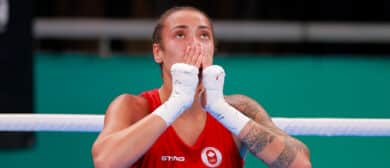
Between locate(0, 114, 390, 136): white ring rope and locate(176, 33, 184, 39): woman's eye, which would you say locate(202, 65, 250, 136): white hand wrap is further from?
locate(0, 114, 390, 136): white ring rope

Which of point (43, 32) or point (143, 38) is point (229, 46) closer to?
point (143, 38)

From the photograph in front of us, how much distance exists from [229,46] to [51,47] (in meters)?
1.31

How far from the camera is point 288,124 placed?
2.55 metres

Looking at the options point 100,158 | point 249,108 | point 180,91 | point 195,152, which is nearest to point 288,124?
point 249,108

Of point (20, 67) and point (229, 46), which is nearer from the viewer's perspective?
point (20, 67)

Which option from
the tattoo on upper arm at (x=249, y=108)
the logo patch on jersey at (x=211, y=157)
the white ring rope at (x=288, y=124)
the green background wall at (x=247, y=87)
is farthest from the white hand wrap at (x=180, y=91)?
the green background wall at (x=247, y=87)

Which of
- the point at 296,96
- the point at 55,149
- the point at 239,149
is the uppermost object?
the point at 239,149

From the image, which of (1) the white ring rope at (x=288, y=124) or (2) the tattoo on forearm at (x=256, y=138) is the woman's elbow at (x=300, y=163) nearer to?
(2) the tattoo on forearm at (x=256, y=138)

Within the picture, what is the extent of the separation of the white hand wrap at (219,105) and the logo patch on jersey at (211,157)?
0.33 feet

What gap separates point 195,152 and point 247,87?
199cm

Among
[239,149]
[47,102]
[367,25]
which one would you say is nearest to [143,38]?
[47,102]

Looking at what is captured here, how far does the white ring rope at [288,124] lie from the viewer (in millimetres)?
2539

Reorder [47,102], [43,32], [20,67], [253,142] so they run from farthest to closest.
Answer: [43,32], [47,102], [20,67], [253,142]

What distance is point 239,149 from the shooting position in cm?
233
